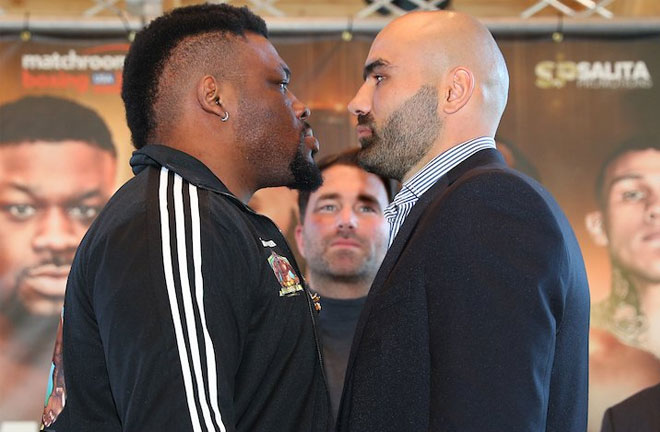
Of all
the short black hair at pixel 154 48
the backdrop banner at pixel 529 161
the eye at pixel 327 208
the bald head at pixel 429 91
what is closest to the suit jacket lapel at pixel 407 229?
the bald head at pixel 429 91

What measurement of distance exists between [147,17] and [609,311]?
2.36 meters

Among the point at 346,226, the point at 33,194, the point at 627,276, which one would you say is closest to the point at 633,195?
the point at 627,276

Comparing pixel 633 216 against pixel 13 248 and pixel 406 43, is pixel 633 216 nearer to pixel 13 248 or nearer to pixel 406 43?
pixel 406 43

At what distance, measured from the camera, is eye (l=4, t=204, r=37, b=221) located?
3809 mm

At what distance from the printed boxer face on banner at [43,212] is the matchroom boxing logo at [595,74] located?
197 cm

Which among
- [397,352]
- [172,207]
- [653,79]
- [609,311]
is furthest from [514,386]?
[653,79]

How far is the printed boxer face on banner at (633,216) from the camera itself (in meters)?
3.81

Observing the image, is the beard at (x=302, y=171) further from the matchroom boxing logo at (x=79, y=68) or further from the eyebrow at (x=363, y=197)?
the matchroom boxing logo at (x=79, y=68)

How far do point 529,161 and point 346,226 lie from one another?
1132 mm

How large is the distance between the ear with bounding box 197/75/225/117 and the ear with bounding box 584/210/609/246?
2404 millimetres

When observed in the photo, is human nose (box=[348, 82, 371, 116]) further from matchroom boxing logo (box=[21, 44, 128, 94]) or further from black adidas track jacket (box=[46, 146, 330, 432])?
matchroom boxing logo (box=[21, 44, 128, 94])

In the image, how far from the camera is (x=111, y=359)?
1.58 metres

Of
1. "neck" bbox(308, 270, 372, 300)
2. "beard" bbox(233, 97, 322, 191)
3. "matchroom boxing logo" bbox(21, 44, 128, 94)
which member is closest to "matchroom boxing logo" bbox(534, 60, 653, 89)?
"neck" bbox(308, 270, 372, 300)

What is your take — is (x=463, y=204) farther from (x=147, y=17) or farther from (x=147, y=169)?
(x=147, y=17)
